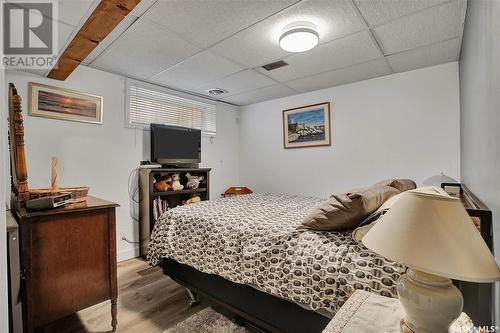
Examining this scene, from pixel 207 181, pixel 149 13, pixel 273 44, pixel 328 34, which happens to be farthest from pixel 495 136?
pixel 207 181

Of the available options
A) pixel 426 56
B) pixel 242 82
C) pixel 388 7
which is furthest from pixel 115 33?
pixel 426 56

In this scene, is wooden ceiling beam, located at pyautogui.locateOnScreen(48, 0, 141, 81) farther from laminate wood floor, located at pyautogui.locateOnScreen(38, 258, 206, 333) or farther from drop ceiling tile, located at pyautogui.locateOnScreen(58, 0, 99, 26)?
laminate wood floor, located at pyautogui.locateOnScreen(38, 258, 206, 333)

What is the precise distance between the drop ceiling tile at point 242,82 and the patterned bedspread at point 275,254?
1.79 metres

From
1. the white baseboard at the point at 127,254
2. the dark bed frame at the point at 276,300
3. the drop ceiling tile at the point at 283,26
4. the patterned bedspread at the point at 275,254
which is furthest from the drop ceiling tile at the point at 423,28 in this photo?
the white baseboard at the point at 127,254

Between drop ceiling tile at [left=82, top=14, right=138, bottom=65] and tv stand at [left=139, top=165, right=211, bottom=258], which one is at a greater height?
drop ceiling tile at [left=82, top=14, right=138, bottom=65]

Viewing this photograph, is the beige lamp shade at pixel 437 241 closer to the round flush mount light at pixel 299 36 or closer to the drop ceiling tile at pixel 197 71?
the round flush mount light at pixel 299 36

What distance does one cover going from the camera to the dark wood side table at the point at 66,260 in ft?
4.65

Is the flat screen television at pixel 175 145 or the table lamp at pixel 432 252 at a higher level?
the flat screen television at pixel 175 145

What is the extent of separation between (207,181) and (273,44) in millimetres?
2209

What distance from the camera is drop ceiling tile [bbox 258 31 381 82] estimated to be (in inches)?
91.2

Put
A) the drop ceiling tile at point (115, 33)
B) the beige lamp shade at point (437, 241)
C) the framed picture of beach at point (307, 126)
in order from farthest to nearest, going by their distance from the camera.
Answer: the framed picture of beach at point (307, 126) < the drop ceiling tile at point (115, 33) < the beige lamp shade at point (437, 241)

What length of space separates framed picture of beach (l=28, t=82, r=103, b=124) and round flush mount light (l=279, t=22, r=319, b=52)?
2.32m

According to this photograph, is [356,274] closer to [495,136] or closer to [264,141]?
[495,136]

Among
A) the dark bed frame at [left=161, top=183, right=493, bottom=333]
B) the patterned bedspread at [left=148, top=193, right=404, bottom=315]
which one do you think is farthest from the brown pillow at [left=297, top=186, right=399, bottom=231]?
the dark bed frame at [left=161, top=183, right=493, bottom=333]
